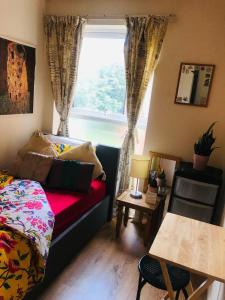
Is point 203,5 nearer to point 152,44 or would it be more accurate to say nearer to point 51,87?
point 152,44

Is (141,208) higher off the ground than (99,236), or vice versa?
(141,208)

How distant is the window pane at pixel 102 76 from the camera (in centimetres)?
311

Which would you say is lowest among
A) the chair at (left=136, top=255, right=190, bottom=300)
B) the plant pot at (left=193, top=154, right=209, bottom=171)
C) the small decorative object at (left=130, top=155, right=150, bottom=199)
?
the chair at (left=136, top=255, right=190, bottom=300)

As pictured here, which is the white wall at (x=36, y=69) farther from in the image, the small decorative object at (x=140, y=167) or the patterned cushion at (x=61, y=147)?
the small decorative object at (x=140, y=167)

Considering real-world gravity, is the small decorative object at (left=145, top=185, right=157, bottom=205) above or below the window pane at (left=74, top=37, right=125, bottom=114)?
below

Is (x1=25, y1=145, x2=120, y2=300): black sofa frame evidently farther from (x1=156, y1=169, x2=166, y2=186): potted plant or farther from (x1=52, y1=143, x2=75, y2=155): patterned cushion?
(x1=156, y1=169, x2=166, y2=186): potted plant

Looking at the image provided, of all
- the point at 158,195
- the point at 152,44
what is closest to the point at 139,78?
the point at 152,44

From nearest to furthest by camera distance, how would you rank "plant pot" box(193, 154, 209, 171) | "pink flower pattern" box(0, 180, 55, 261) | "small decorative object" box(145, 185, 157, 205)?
"pink flower pattern" box(0, 180, 55, 261), "plant pot" box(193, 154, 209, 171), "small decorative object" box(145, 185, 157, 205)

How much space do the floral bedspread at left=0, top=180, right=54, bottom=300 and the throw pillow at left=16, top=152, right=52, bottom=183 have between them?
1.63 feet

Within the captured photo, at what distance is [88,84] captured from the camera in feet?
10.9

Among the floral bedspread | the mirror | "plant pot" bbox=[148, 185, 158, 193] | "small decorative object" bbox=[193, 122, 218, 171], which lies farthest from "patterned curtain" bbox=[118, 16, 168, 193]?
the floral bedspread

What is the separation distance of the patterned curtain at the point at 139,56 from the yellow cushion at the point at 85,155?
0.48 metres

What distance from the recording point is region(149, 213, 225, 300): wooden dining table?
110cm

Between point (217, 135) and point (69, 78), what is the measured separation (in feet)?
6.20
